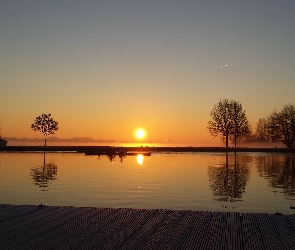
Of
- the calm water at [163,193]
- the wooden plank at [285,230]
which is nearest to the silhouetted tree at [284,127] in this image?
the calm water at [163,193]

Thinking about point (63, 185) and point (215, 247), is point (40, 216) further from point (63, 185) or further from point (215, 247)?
point (63, 185)

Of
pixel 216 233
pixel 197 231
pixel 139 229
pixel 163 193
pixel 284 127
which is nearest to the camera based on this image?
pixel 216 233

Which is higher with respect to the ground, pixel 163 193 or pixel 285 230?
pixel 285 230

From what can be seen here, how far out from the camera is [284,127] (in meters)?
102

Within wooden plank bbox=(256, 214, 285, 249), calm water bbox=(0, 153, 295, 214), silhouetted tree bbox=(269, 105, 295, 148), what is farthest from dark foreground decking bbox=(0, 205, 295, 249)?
silhouetted tree bbox=(269, 105, 295, 148)

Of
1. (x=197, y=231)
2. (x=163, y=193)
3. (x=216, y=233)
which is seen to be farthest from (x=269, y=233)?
(x=163, y=193)

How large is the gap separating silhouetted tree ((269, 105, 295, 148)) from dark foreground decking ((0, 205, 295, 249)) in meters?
97.2

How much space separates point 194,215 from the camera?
11.1 m

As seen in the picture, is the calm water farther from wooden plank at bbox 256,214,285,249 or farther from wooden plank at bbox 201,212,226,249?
wooden plank at bbox 201,212,226,249

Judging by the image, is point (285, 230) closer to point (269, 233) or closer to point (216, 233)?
point (269, 233)

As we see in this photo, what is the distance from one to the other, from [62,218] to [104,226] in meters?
1.68

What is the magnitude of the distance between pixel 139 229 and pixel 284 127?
10053 cm

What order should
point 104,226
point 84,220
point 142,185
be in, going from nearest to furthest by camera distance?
point 104,226, point 84,220, point 142,185

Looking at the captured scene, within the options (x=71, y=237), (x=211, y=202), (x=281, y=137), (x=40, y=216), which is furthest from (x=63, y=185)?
(x=281, y=137)
